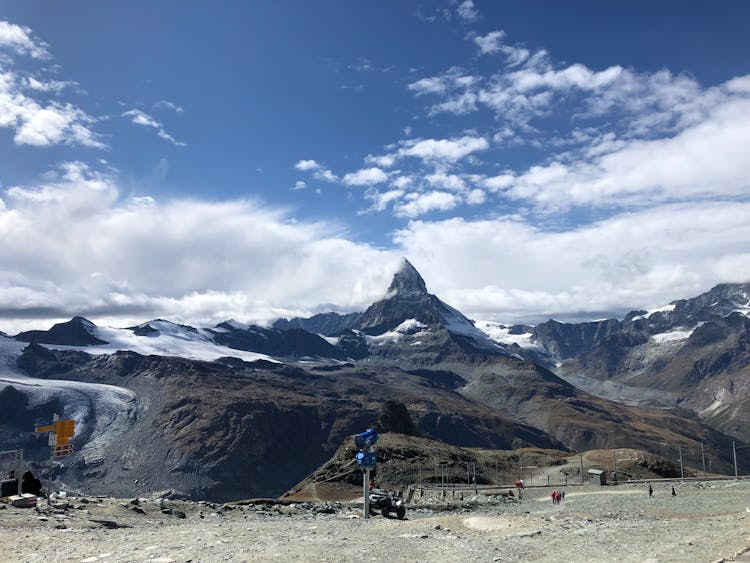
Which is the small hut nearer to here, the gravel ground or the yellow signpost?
the gravel ground

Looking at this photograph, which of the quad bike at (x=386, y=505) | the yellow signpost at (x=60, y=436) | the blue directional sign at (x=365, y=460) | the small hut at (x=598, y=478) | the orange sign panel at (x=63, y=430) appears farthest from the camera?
the small hut at (x=598, y=478)

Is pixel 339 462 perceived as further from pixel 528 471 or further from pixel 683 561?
pixel 683 561

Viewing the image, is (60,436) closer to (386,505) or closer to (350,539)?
(386,505)

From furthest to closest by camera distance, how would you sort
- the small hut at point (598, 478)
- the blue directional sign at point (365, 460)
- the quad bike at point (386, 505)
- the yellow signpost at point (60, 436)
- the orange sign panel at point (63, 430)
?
1. the small hut at point (598, 478)
2. the quad bike at point (386, 505)
3. the blue directional sign at point (365, 460)
4. the orange sign panel at point (63, 430)
5. the yellow signpost at point (60, 436)

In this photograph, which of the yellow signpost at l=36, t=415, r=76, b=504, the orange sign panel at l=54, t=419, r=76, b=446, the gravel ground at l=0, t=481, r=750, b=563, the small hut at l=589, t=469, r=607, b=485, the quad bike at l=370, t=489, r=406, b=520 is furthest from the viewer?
the small hut at l=589, t=469, r=607, b=485

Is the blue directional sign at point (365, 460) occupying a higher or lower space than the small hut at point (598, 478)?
higher

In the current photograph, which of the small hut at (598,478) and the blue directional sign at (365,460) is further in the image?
the small hut at (598,478)

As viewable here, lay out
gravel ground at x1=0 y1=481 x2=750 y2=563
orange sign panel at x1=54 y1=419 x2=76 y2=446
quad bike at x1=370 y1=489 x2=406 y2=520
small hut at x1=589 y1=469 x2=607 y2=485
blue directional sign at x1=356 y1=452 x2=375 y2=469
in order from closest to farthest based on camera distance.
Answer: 1. gravel ground at x1=0 y1=481 x2=750 y2=563
2. orange sign panel at x1=54 y1=419 x2=76 y2=446
3. blue directional sign at x1=356 y1=452 x2=375 y2=469
4. quad bike at x1=370 y1=489 x2=406 y2=520
5. small hut at x1=589 y1=469 x2=607 y2=485

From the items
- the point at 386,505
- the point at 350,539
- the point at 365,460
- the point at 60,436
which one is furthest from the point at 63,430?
the point at 350,539

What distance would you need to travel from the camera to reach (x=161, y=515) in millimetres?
40156

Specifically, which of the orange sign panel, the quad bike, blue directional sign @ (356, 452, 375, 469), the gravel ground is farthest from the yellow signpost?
the quad bike

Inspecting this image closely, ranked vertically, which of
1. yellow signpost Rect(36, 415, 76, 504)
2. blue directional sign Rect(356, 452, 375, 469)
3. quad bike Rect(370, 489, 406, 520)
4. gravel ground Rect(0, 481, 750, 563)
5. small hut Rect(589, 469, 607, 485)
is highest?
yellow signpost Rect(36, 415, 76, 504)

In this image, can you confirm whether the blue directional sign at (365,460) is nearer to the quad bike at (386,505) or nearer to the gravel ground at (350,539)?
the quad bike at (386,505)

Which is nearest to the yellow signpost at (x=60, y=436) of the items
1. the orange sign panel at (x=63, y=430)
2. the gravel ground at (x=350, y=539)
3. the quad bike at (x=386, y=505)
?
the orange sign panel at (x=63, y=430)
